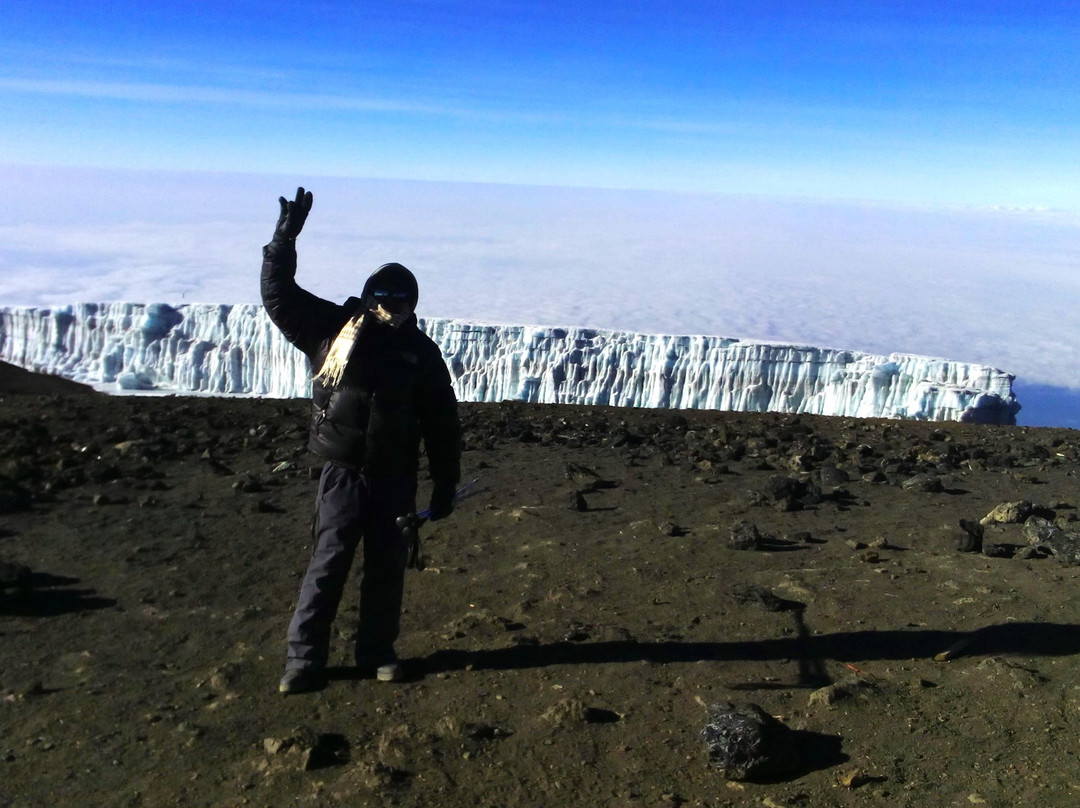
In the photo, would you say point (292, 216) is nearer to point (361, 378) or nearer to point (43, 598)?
point (361, 378)

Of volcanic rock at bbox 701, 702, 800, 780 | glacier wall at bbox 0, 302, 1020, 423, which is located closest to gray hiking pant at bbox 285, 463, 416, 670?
volcanic rock at bbox 701, 702, 800, 780

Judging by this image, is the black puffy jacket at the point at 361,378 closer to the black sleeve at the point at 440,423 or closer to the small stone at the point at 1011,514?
the black sleeve at the point at 440,423

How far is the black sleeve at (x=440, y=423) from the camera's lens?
12.5 feet

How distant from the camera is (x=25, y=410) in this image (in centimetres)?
940

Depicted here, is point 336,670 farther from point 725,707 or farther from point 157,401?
point 157,401

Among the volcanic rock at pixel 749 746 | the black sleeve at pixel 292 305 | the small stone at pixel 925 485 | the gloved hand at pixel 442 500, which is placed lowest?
the volcanic rock at pixel 749 746

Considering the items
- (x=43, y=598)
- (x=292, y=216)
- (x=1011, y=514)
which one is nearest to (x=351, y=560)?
(x=292, y=216)

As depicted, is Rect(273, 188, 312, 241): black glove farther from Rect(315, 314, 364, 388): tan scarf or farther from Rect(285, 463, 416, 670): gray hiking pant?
Rect(285, 463, 416, 670): gray hiking pant

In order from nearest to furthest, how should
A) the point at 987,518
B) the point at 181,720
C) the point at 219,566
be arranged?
1. the point at 181,720
2. the point at 219,566
3. the point at 987,518

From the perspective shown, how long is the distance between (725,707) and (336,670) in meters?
1.57

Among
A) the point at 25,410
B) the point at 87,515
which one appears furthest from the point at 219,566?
the point at 25,410

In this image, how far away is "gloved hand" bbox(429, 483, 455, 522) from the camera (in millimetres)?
3861

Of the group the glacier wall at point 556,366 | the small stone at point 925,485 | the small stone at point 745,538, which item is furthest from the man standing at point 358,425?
the glacier wall at point 556,366

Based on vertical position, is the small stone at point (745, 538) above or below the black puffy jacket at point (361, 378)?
below
